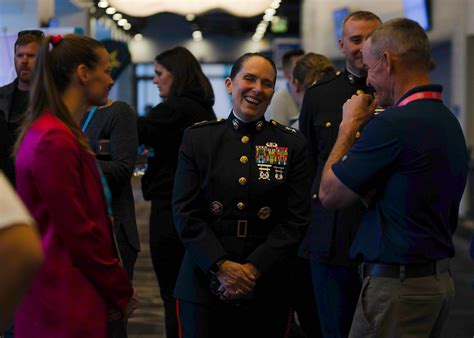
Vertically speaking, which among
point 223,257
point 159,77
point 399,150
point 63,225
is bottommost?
point 223,257

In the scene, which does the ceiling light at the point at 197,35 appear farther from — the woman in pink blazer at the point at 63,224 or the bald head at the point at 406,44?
the woman in pink blazer at the point at 63,224

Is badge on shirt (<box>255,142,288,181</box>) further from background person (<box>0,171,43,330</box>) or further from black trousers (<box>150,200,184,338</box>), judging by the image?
background person (<box>0,171,43,330</box>)

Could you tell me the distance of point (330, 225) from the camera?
13.0 feet

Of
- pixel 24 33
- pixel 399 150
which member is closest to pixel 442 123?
pixel 399 150

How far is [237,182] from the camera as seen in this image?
3549 mm

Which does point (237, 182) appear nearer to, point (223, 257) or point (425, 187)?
point (223, 257)

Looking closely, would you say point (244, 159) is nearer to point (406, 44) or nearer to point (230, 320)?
point (230, 320)

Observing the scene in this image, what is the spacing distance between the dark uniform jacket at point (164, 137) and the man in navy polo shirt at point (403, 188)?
1.97m

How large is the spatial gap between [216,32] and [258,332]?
30.1 m

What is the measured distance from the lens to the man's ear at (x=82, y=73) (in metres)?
2.88

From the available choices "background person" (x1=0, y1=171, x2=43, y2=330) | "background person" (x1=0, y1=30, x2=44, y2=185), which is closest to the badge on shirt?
"background person" (x1=0, y1=30, x2=44, y2=185)

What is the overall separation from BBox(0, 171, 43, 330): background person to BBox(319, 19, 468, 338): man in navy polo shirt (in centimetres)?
155

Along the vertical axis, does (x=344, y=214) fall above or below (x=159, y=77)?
below

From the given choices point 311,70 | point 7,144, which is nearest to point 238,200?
point 7,144
